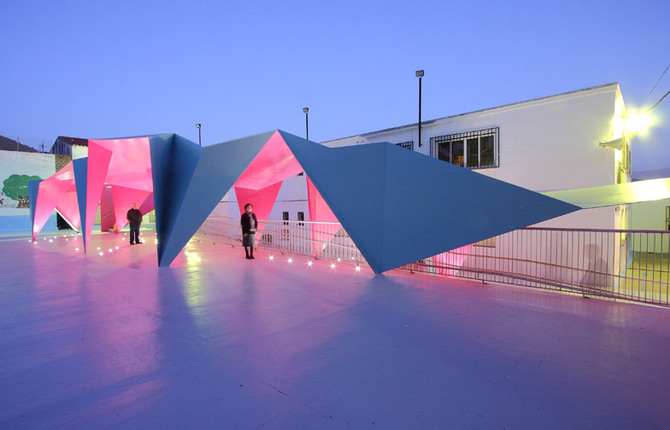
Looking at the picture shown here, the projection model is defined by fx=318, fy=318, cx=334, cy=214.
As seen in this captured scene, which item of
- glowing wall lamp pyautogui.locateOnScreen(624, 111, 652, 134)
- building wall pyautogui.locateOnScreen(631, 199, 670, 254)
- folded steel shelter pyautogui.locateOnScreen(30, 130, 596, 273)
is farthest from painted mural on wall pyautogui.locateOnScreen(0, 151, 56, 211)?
building wall pyautogui.locateOnScreen(631, 199, 670, 254)

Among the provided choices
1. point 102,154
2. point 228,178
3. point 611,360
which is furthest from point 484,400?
point 102,154

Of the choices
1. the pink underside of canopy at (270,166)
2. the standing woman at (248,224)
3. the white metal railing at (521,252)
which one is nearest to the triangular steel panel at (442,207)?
the white metal railing at (521,252)

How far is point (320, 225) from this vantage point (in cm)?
1075

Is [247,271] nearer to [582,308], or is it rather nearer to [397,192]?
[397,192]

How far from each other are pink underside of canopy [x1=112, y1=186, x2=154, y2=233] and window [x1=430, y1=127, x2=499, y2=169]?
1597 centimetres

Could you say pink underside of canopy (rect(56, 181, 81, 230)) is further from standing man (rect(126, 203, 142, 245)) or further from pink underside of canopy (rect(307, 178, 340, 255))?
pink underside of canopy (rect(307, 178, 340, 255))

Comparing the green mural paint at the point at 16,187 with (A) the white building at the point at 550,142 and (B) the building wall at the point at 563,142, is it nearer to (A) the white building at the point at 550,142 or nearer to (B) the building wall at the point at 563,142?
(A) the white building at the point at 550,142

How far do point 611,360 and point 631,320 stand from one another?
1.63 meters

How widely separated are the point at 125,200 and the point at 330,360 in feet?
63.2

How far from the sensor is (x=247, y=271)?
7180 mm

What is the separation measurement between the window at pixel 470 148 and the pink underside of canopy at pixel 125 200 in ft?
52.4

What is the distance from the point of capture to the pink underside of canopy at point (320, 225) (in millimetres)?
9898

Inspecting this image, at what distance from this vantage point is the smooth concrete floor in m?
2.07

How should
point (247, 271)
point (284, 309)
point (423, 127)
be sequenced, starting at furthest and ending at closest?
point (423, 127) → point (247, 271) → point (284, 309)
